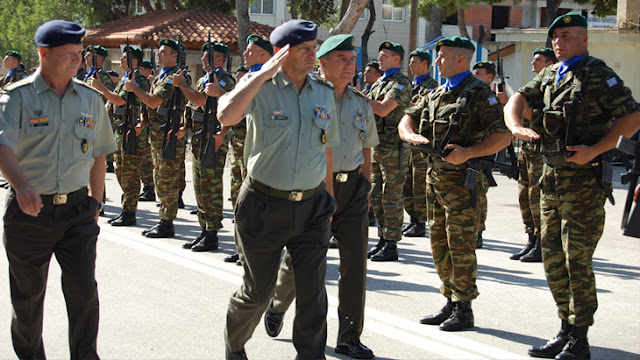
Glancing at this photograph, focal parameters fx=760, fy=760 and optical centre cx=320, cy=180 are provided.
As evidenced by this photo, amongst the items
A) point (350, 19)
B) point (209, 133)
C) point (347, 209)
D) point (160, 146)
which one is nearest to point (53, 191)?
point (347, 209)

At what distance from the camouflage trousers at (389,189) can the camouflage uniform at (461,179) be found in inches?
96.4

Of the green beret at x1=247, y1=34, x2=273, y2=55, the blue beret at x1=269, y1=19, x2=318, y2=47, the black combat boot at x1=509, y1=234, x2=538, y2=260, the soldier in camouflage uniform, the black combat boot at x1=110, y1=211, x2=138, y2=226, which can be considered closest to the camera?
the blue beret at x1=269, y1=19, x2=318, y2=47

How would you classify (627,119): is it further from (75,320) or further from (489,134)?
(75,320)

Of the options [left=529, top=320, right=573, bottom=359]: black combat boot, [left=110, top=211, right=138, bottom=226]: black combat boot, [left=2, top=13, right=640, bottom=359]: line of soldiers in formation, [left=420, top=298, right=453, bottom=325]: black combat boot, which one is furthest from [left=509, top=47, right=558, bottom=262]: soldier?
[left=110, top=211, right=138, bottom=226]: black combat boot

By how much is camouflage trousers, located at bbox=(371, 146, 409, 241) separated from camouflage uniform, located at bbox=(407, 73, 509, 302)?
→ 2.45 meters

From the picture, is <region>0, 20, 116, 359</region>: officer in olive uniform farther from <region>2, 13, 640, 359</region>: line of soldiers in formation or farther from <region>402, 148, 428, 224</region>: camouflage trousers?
<region>402, 148, 428, 224</region>: camouflage trousers

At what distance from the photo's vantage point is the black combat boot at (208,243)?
867 cm

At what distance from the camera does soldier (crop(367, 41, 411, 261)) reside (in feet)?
27.4

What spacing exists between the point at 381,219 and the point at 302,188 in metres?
4.26

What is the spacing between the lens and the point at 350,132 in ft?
18.7

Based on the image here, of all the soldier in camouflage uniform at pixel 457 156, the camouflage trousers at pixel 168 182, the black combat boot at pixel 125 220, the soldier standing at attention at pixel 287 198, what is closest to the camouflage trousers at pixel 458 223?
the soldier in camouflage uniform at pixel 457 156

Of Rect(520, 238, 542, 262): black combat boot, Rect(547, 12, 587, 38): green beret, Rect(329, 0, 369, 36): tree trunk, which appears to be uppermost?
Rect(329, 0, 369, 36): tree trunk

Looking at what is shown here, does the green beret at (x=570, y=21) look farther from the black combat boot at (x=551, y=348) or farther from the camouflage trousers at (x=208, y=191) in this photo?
the camouflage trousers at (x=208, y=191)

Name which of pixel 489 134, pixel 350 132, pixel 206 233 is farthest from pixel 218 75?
pixel 489 134
